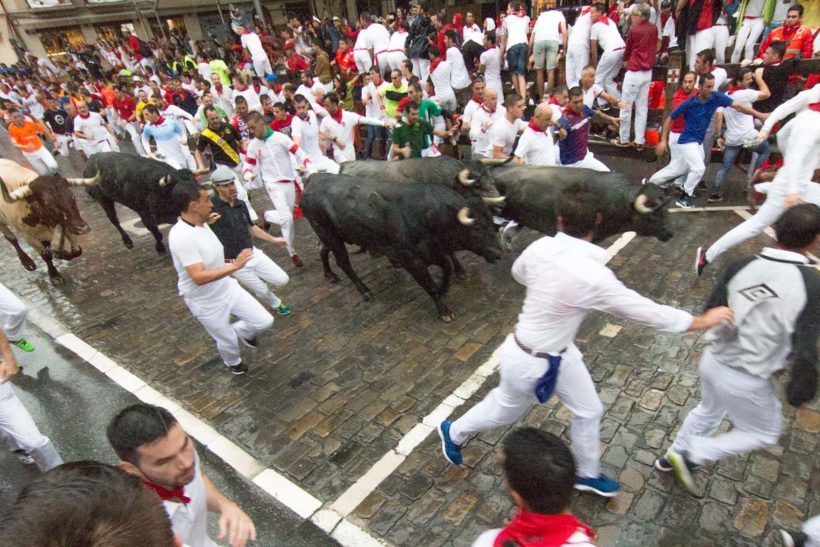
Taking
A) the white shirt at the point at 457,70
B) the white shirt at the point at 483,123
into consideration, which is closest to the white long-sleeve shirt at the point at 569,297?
the white shirt at the point at 483,123

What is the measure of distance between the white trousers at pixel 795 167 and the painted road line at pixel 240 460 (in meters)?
5.39

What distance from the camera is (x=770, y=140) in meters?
8.15

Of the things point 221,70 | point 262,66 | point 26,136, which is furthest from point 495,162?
point 221,70

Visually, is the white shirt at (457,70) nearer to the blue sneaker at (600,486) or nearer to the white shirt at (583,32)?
the white shirt at (583,32)

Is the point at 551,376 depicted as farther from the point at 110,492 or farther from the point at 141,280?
the point at 141,280

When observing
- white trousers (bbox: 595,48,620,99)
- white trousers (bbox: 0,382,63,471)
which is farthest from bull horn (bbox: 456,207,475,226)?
white trousers (bbox: 595,48,620,99)

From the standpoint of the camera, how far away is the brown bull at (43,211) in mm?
7797

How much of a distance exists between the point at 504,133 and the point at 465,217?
2.65 m

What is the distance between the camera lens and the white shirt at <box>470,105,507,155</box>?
8.60m

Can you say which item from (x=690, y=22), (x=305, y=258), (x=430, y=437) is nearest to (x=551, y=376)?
(x=430, y=437)

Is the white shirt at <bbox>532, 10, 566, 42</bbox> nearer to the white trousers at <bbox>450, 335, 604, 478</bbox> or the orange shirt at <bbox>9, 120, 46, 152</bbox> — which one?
the white trousers at <bbox>450, 335, 604, 478</bbox>

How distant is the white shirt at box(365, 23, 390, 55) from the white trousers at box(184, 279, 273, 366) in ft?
35.9

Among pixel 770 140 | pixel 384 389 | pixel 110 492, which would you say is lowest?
pixel 384 389

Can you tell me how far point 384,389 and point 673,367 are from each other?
9.74 feet
